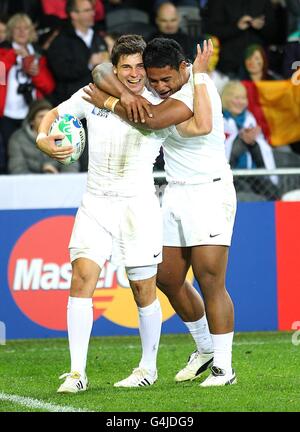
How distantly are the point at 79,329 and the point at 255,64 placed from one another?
7.37 meters

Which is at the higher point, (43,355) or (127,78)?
(127,78)

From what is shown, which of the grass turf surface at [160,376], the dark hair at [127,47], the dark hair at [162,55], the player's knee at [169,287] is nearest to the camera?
the grass turf surface at [160,376]

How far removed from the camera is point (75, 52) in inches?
548

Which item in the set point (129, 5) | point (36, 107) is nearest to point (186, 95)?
point (36, 107)

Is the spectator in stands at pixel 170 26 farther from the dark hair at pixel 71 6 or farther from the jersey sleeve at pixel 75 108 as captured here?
the jersey sleeve at pixel 75 108

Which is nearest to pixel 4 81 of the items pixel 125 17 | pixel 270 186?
pixel 125 17

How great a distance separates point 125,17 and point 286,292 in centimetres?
487

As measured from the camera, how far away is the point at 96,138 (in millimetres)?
7918

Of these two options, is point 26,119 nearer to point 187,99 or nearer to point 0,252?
point 0,252

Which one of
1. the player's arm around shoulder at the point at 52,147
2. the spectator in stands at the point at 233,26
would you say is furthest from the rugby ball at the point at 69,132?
the spectator in stands at the point at 233,26

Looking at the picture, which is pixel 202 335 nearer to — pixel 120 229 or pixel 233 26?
pixel 120 229

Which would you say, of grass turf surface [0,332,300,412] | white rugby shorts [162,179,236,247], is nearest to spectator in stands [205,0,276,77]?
grass turf surface [0,332,300,412]

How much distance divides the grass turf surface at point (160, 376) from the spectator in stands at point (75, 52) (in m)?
3.60

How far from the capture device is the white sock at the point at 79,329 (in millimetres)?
7766
